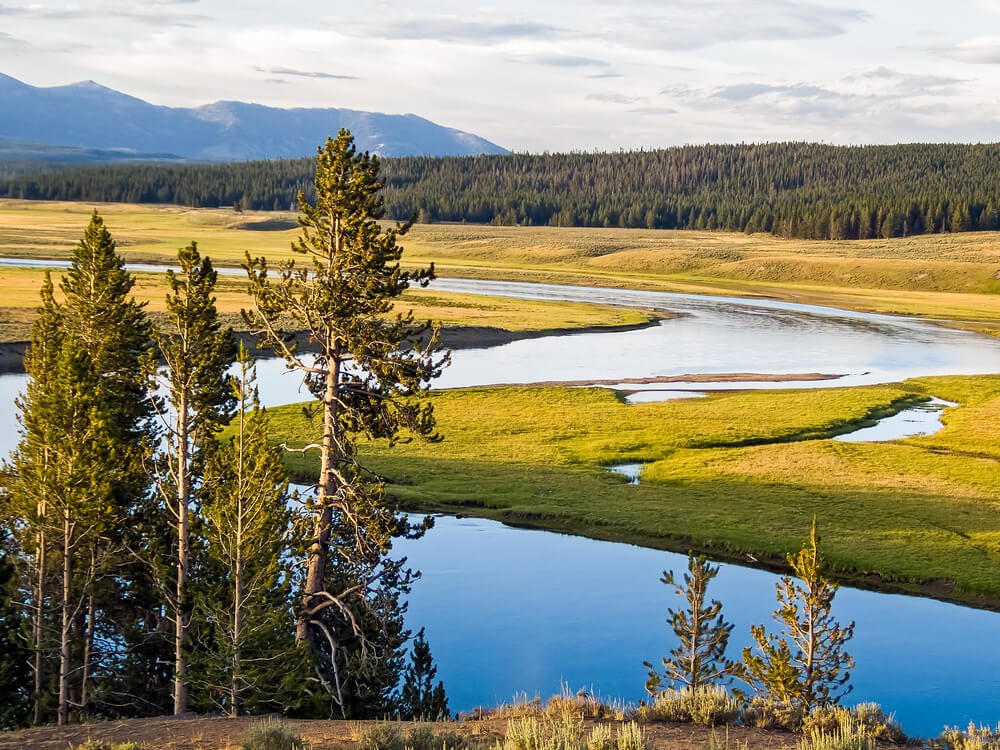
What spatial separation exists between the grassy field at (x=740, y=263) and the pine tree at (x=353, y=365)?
327ft

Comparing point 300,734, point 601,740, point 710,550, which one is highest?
point 601,740

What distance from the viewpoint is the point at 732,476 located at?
45312 millimetres

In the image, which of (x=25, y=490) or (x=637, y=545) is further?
(x=637, y=545)

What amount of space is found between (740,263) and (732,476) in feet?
414

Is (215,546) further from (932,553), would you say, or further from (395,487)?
(932,553)

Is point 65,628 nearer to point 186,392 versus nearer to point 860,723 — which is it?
point 186,392

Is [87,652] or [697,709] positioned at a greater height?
[697,709]

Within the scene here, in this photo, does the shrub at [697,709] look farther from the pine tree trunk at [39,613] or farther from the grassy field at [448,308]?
the grassy field at [448,308]

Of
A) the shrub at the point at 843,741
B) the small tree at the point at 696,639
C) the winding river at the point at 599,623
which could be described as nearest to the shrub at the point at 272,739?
the shrub at the point at 843,741

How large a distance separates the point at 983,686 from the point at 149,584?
20675 millimetres

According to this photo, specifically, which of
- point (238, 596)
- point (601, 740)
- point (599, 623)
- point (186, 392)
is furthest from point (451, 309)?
point (601, 740)

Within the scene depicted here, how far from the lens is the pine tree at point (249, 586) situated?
21.6m

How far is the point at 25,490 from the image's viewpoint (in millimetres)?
25031

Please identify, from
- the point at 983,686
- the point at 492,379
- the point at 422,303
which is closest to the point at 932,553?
the point at 983,686
